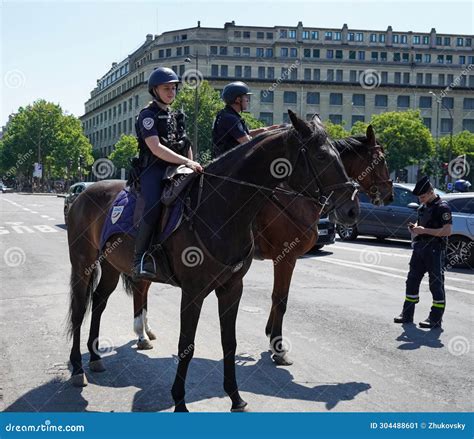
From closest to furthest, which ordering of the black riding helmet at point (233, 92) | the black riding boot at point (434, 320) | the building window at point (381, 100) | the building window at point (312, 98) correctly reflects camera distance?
1. the black riding helmet at point (233, 92)
2. the black riding boot at point (434, 320)
3. the building window at point (312, 98)
4. the building window at point (381, 100)

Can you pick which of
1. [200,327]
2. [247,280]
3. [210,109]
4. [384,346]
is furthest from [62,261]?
[210,109]

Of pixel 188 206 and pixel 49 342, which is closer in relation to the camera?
pixel 188 206

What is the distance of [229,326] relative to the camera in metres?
4.69

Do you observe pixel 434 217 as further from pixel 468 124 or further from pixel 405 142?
pixel 468 124

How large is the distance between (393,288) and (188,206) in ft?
24.1

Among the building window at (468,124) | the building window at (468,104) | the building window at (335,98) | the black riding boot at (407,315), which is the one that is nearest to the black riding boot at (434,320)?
the black riding boot at (407,315)

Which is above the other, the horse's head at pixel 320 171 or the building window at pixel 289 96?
the building window at pixel 289 96

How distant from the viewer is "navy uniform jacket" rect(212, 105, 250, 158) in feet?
19.3

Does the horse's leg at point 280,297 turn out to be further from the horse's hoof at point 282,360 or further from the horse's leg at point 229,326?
the horse's leg at point 229,326

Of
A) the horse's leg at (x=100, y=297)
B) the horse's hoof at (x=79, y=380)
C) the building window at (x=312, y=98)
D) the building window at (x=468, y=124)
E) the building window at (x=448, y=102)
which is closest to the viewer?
the horse's hoof at (x=79, y=380)

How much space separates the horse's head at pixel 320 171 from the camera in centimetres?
434

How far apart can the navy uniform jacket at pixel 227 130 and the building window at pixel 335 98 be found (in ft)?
265

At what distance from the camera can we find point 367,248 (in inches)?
706

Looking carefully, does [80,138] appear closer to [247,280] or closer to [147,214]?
[247,280]
